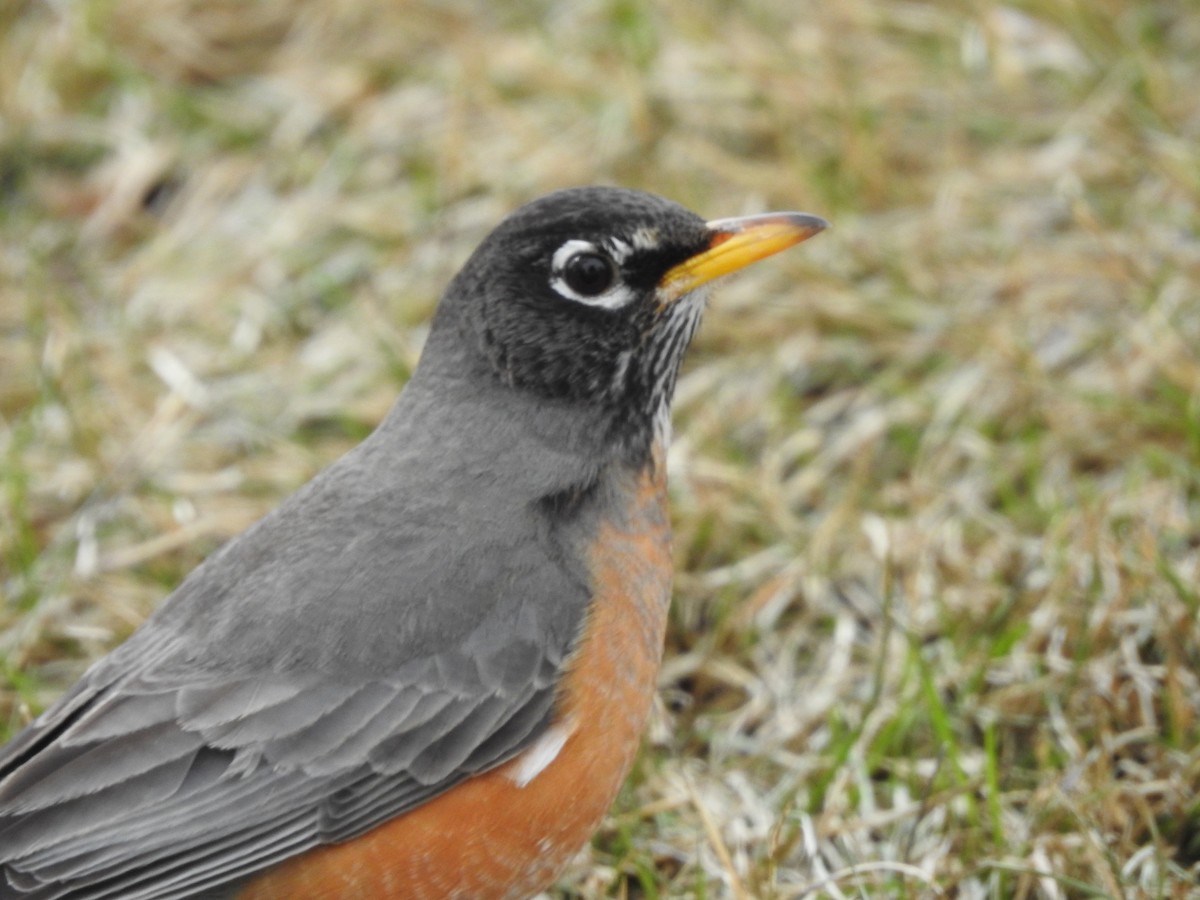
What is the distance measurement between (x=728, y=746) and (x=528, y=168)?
283 centimetres

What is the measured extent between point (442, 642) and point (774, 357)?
2.52 meters

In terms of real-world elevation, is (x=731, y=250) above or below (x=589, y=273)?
below

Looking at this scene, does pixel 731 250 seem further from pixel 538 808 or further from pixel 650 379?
pixel 538 808

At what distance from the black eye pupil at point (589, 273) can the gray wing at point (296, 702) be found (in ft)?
1.82

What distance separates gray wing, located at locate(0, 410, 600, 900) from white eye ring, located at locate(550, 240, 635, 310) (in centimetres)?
53

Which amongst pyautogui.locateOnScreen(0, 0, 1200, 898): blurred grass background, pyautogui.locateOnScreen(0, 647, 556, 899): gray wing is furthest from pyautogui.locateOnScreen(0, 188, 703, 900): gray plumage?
pyautogui.locateOnScreen(0, 0, 1200, 898): blurred grass background

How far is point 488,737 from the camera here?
363 cm

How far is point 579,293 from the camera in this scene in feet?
13.3

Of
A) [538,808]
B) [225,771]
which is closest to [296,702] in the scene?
[225,771]

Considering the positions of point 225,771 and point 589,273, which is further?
point 589,273

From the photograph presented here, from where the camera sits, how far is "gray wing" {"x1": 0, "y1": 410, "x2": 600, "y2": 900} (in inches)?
135

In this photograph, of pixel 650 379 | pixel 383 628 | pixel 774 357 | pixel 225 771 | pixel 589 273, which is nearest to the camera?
pixel 225 771

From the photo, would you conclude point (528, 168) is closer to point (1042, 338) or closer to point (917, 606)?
point (1042, 338)

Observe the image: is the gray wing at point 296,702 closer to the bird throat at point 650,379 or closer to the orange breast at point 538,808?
the orange breast at point 538,808
